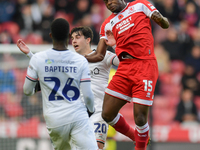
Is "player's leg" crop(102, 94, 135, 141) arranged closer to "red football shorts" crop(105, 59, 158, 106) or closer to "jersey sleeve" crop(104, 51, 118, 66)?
"red football shorts" crop(105, 59, 158, 106)

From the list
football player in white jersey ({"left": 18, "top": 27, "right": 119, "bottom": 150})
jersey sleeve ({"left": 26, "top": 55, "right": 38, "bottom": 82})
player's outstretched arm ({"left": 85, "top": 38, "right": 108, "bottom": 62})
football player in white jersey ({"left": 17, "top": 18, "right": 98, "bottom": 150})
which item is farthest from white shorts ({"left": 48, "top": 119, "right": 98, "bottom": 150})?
football player in white jersey ({"left": 18, "top": 27, "right": 119, "bottom": 150})

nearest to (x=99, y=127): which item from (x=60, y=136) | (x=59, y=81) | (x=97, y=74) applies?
(x=97, y=74)

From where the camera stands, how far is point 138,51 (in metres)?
5.28

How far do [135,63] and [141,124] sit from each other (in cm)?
83

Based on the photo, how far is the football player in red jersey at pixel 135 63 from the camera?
5.21 metres

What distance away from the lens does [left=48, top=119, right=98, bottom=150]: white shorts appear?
14.5 feet

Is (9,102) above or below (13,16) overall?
below

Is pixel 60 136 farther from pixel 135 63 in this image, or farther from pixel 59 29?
pixel 135 63

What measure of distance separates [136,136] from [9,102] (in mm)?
3857

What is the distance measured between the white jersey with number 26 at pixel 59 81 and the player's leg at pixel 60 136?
60 millimetres

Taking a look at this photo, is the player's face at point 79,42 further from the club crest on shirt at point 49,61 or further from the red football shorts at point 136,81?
the club crest on shirt at point 49,61

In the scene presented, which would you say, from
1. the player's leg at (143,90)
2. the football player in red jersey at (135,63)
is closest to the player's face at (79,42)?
the football player in red jersey at (135,63)

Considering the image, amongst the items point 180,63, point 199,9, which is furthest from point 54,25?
point 199,9

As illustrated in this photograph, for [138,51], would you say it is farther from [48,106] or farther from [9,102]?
[9,102]
